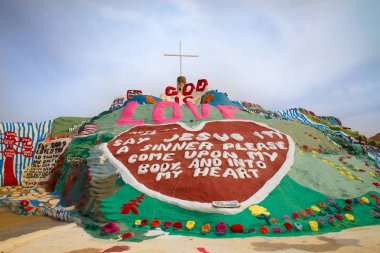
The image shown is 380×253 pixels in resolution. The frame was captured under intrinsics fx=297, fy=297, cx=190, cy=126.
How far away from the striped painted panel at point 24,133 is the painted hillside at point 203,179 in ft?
5.13

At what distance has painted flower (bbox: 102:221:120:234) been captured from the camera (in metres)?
4.83

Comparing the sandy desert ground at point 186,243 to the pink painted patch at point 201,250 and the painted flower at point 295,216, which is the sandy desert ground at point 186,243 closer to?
the pink painted patch at point 201,250

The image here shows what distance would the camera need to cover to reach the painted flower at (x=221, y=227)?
15.5 ft

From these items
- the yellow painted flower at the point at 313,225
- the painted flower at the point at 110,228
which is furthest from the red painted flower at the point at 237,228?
the painted flower at the point at 110,228

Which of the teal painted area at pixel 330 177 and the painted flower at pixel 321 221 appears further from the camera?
the teal painted area at pixel 330 177

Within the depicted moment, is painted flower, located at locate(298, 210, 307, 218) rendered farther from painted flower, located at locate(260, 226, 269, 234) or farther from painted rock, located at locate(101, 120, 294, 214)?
painted flower, located at locate(260, 226, 269, 234)

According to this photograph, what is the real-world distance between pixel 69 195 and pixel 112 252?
4.37m

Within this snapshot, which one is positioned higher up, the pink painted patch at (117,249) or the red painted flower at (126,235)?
the red painted flower at (126,235)

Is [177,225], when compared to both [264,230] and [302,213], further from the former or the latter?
[302,213]

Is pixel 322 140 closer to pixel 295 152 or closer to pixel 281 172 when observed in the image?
pixel 295 152

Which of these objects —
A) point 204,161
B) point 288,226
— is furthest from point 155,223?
point 288,226

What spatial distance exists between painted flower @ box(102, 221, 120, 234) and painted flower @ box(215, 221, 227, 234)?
1.63 metres

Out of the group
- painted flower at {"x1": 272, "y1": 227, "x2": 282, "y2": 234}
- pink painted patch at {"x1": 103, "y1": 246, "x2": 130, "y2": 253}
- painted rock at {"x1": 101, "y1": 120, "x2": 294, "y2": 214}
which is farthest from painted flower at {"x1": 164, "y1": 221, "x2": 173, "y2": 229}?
painted flower at {"x1": 272, "y1": 227, "x2": 282, "y2": 234}

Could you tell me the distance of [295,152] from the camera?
733cm
